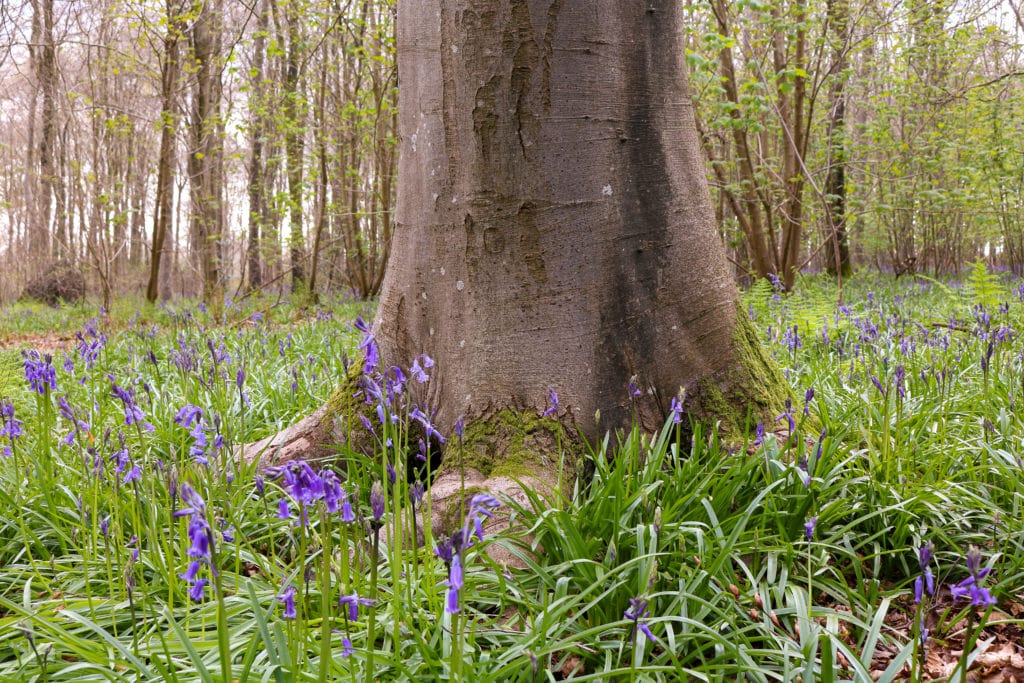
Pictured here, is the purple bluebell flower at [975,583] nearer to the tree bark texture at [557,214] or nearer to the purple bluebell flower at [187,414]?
the tree bark texture at [557,214]

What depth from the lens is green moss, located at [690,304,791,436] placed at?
8.93ft

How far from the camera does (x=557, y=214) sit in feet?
8.35

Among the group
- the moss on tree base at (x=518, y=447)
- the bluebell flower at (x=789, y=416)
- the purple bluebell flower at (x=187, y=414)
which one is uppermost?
the purple bluebell flower at (x=187, y=414)

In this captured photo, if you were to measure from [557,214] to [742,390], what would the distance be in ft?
3.46

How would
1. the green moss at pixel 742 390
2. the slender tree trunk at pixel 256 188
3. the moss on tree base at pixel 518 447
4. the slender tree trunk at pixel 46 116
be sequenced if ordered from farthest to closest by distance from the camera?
the slender tree trunk at pixel 256 188 < the slender tree trunk at pixel 46 116 < the green moss at pixel 742 390 < the moss on tree base at pixel 518 447

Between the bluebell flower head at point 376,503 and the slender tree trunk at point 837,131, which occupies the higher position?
the slender tree trunk at point 837,131

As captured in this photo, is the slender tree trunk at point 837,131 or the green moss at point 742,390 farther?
the slender tree trunk at point 837,131

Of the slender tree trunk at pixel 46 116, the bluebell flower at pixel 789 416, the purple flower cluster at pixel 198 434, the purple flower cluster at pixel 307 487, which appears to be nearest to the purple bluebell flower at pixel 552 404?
the bluebell flower at pixel 789 416

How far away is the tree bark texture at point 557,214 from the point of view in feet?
8.32

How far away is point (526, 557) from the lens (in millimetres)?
2010

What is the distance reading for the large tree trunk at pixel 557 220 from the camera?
2.54 m

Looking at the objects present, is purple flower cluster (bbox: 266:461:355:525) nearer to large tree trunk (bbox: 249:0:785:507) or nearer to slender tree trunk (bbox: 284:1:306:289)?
large tree trunk (bbox: 249:0:785:507)

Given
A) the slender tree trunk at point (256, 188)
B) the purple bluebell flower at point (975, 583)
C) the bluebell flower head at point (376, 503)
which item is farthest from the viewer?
the slender tree trunk at point (256, 188)

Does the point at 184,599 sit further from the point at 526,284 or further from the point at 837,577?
the point at 837,577
